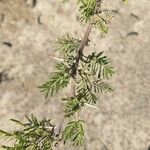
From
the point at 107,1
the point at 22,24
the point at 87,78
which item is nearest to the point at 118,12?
the point at 107,1

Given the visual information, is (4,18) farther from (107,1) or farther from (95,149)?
(95,149)

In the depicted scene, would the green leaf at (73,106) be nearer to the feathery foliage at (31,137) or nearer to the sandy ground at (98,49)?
the feathery foliage at (31,137)

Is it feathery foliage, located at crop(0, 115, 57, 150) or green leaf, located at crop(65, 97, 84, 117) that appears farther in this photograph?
green leaf, located at crop(65, 97, 84, 117)

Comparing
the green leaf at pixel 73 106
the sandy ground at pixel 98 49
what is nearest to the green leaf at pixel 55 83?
the green leaf at pixel 73 106

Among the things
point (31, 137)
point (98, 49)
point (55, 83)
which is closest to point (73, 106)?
point (55, 83)

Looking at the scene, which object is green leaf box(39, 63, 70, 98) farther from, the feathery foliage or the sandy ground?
the sandy ground

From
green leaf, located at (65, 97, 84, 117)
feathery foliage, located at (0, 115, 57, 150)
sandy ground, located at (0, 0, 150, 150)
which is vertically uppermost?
sandy ground, located at (0, 0, 150, 150)

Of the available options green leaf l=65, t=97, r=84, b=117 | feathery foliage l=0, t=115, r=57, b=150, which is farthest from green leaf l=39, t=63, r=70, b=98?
feathery foliage l=0, t=115, r=57, b=150

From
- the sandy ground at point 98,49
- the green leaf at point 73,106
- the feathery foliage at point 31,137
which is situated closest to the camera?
the feathery foliage at point 31,137

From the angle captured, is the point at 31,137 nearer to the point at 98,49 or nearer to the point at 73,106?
the point at 73,106
